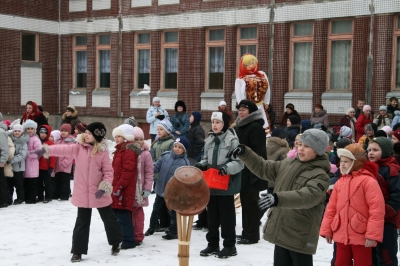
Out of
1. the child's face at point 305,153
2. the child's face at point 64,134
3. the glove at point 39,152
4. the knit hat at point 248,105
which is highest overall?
the knit hat at point 248,105

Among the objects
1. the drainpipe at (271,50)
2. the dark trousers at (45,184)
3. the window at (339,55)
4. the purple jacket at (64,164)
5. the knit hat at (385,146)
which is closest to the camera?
the knit hat at (385,146)

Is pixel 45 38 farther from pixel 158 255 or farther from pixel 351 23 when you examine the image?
pixel 158 255

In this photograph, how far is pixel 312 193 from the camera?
5465 mm

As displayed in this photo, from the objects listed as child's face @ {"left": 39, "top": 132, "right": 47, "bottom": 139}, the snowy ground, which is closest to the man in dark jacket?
the snowy ground

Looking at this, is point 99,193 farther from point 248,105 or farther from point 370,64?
point 370,64

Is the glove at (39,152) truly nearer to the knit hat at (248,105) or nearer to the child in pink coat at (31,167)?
the child in pink coat at (31,167)

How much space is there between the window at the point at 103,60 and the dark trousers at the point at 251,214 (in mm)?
16826

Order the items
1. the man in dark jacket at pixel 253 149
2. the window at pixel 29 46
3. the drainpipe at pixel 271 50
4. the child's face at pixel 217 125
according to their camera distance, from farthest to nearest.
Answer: the window at pixel 29 46 → the drainpipe at pixel 271 50 → the man in dark jacket at pixel 253 149 → the child's face at pixel 217 125

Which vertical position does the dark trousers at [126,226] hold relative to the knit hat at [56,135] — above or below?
below

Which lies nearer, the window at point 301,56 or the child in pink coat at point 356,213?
the child in pink coat at point 356,213

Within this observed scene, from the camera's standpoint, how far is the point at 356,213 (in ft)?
20.7

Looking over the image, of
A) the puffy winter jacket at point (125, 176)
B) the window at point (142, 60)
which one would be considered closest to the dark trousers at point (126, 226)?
the puffy winter jacket at point (125, 176)

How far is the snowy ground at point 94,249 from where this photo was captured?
8078mm

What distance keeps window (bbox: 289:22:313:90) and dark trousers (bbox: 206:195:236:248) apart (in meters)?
11.8
